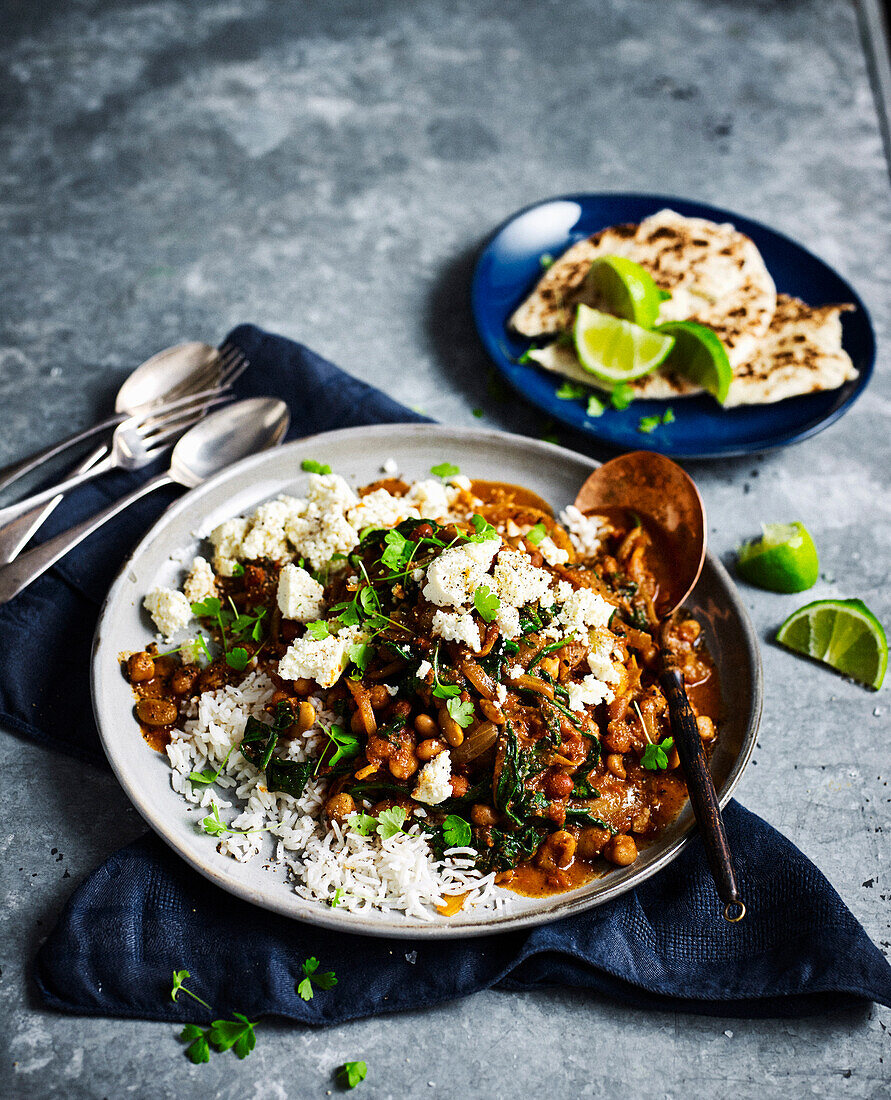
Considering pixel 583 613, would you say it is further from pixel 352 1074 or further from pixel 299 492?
pixel 352 1074

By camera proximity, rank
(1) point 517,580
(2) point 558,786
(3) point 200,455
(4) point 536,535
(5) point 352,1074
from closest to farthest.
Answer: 1. (5) point 352,1074
2. (2) point 558,786
3. (1) point 517,580
4. (4) point 536,535
5. (3) point 200,455

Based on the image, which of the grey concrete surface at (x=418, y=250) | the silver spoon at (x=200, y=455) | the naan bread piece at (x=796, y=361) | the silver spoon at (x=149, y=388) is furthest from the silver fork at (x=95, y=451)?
the naan bread piece at (x=796, y=361)

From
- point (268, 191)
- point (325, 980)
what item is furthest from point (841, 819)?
point (268, 191)

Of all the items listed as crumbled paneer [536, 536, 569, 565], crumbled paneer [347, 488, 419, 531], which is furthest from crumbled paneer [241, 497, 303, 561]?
crumbled paneer [536, 536, 569, 565]

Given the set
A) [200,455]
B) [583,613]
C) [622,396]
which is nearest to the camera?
[583,613]

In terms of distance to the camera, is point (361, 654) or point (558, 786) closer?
point (558, 786)

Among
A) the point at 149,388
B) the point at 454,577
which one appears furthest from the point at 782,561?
the point at 149,388

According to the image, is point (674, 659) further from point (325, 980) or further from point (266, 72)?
point (266, 72)
